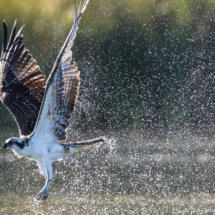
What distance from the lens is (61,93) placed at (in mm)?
4750

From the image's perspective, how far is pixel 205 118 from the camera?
34.1 feet

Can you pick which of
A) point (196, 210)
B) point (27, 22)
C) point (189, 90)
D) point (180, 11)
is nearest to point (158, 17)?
point (180, 11)

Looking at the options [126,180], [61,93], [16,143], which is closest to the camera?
[61,93]

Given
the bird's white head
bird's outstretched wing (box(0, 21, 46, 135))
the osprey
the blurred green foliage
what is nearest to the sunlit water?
the osprey

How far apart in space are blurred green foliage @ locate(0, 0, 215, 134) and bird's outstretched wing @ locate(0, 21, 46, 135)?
5.02m

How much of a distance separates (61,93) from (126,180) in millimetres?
2706

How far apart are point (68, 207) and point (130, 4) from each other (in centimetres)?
938

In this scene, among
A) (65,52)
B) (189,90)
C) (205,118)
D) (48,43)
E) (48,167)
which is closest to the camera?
(65,52)

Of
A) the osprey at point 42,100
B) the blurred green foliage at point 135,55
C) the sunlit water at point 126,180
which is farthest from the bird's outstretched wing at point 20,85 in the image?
the blurred green foliage at point 135,55

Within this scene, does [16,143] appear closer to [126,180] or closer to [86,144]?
[86,144]

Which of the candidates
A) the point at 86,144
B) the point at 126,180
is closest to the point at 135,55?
the point at 126,180

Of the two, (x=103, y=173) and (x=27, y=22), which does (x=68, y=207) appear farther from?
(x=27, y=22)

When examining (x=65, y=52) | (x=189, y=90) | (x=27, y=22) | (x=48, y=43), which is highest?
(x=27, y=22)

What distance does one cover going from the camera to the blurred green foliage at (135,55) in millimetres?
10945
